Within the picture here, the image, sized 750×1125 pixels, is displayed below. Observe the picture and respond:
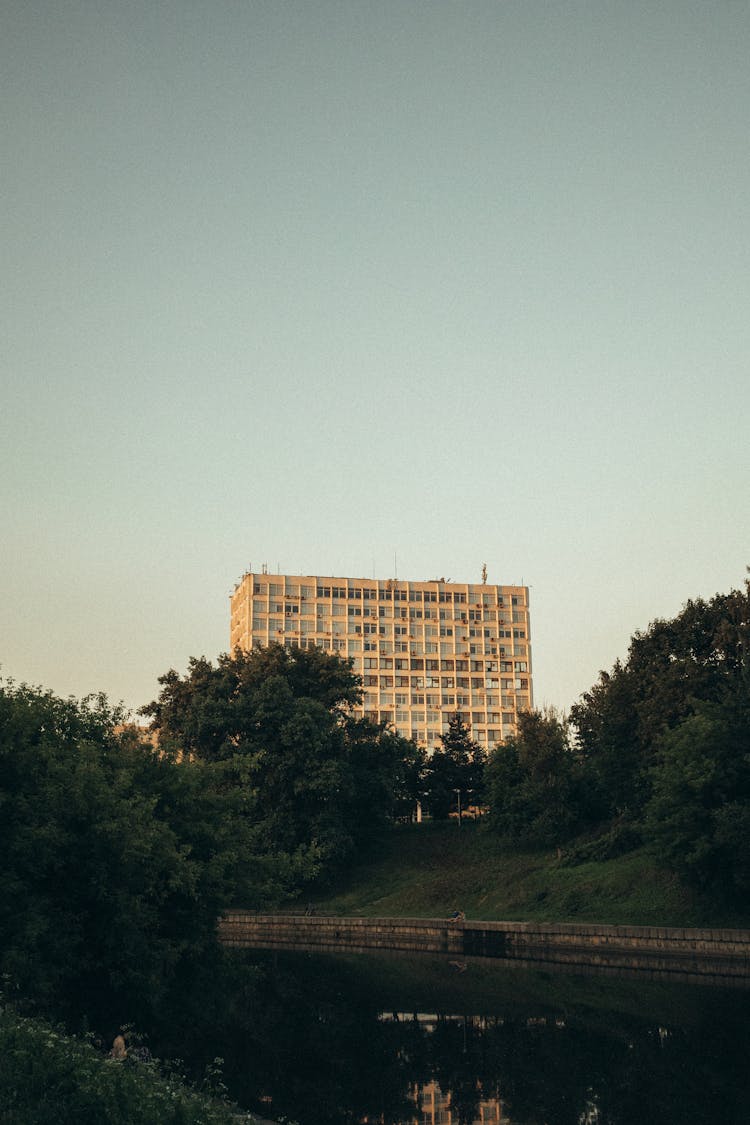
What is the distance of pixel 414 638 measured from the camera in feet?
580

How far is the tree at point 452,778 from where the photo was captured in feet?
339

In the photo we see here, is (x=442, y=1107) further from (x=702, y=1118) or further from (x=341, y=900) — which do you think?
(x=341, y=900)

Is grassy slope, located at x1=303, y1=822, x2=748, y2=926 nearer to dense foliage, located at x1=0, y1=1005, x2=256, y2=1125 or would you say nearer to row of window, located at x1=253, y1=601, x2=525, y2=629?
dense foliage, located at x1=0, y1=1005, x2=256, y2=1125

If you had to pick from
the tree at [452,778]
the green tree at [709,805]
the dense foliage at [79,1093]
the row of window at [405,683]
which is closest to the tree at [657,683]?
the green tree at [709,805]

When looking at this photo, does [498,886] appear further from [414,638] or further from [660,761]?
[414,638]

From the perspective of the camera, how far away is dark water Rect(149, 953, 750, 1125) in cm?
2272

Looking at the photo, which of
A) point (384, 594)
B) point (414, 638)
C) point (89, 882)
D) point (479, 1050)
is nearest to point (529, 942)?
point (479, 1050)

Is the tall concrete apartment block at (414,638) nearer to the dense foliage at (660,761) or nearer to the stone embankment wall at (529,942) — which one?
the dense foliage at (660,761)

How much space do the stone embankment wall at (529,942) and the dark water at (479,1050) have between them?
176 inches

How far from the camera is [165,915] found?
27.0 metres

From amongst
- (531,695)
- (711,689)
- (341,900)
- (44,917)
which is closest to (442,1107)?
(44,917)

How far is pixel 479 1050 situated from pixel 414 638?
5837 inches

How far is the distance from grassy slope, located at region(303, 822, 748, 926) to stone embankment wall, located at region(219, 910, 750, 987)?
2.88m

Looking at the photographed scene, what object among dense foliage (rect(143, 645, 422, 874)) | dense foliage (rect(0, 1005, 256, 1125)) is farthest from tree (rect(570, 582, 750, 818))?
dense foliage (rect(0, 1005, 256, 1125))
